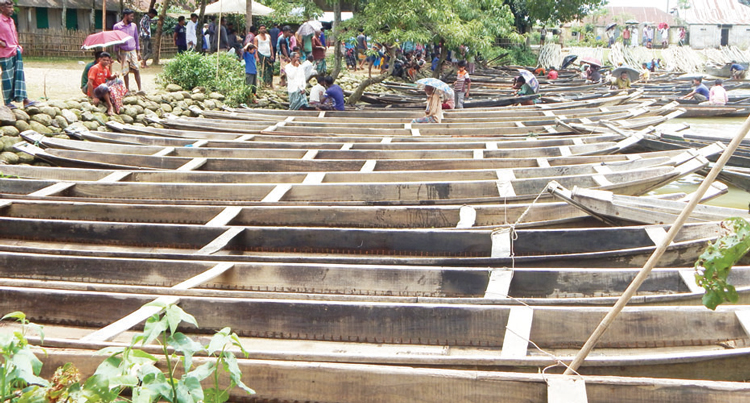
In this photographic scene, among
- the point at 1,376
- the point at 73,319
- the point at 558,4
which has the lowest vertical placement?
the point at 73,319

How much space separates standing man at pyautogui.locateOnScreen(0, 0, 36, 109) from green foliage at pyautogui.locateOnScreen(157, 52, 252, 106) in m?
3.45

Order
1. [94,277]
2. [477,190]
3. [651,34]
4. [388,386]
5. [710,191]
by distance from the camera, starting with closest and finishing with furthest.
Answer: [388,386] < [94,277] < [710,191] < [477,190] < [651,34]

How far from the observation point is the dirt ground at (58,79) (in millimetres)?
11031

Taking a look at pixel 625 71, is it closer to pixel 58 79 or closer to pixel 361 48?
pixel 361 48

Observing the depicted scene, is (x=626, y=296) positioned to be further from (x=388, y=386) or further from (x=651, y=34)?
(x=651, y=34)

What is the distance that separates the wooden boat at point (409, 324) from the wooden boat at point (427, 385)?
32 centimetres

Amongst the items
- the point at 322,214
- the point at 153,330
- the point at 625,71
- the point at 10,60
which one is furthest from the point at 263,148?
the point at 625,71

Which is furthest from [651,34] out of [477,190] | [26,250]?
[26,250]

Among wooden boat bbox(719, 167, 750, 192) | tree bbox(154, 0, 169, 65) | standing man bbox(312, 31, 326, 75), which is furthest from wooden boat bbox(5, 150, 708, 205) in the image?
tree bbox(154, 0, 169, 65)

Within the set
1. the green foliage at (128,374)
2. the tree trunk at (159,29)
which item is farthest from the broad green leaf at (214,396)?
the tree trunk at (159,29)

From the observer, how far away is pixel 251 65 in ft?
43.8

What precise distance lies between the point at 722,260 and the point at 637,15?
45.1 meters

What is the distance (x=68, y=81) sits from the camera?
41.7 ft

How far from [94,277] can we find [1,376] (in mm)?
2137
